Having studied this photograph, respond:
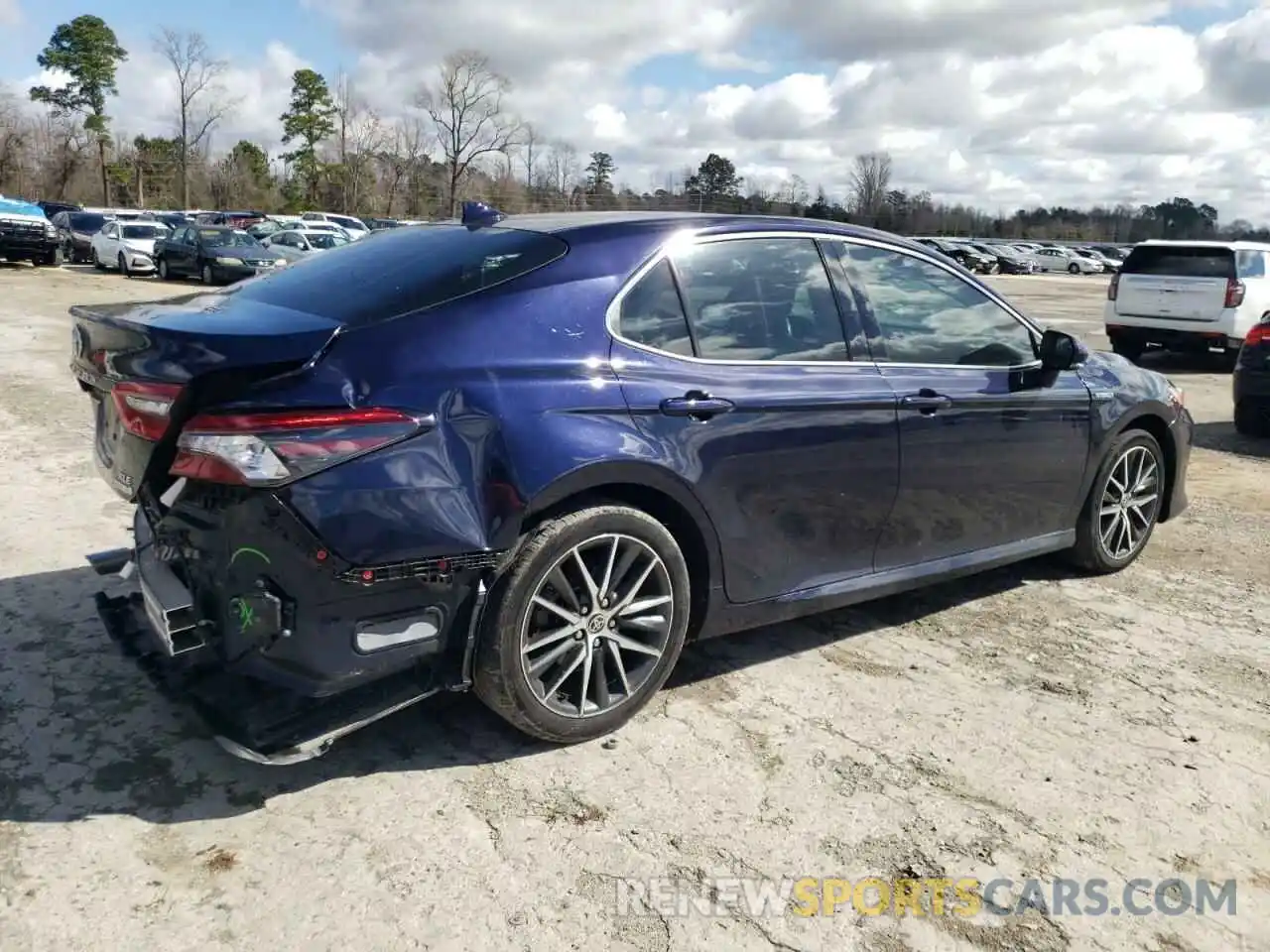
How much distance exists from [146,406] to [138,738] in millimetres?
1148

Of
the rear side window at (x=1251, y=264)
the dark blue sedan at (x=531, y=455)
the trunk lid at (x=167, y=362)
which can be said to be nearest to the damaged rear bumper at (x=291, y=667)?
the dark blue sedan at (x=531, y=455)

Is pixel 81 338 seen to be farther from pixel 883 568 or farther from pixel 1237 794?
pixel 1237 794

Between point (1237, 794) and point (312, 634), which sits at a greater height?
point (312, 634)

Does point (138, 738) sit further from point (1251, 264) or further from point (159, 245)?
point (159, 245)

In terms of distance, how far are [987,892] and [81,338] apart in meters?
3.19

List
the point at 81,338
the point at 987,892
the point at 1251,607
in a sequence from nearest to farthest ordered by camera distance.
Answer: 1. the point at 987,892
2. the point at 81,338
3. the point at 1251,607

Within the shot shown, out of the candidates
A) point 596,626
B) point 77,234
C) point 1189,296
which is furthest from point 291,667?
point 77,234

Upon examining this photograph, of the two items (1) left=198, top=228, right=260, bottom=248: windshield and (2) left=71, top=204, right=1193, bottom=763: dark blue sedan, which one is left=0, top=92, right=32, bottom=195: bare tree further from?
(2) left=71, top=204, right=1193, bottom=763: dark blue sedan

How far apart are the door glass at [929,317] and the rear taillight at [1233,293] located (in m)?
10.4

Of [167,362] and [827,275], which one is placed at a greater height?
[827,275]

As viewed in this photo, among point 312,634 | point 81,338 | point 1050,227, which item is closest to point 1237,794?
point 312,634

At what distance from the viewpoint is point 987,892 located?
2668 mm

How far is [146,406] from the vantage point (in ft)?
9.34

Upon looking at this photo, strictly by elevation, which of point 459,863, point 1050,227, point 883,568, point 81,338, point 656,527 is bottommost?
point 459,863
